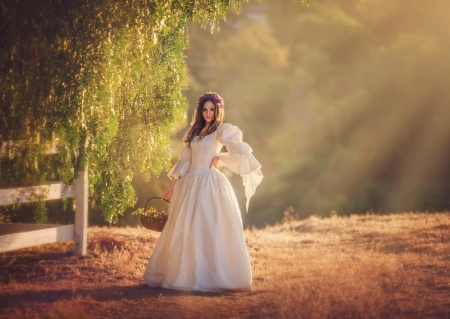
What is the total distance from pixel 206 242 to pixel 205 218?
24 cm

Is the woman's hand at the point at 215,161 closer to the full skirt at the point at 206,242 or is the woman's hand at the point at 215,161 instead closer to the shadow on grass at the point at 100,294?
the full skirt at the point at 206,242

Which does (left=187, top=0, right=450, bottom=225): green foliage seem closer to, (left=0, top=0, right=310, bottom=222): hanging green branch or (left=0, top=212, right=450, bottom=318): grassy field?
(left=0, top=212, right=450, bottom=318): grassy field

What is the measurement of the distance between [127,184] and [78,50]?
8.93ft

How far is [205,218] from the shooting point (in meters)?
6.67

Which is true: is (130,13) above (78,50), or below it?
above

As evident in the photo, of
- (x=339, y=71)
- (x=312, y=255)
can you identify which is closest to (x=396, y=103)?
(x=339, y=71)

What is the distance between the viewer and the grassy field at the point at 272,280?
557 centimetres

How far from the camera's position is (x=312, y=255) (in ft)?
31.9

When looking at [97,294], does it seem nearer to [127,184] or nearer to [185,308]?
[185,308]

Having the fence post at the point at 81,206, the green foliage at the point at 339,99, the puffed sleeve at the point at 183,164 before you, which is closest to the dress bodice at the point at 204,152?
the puffed sleeve at the point at 183,164

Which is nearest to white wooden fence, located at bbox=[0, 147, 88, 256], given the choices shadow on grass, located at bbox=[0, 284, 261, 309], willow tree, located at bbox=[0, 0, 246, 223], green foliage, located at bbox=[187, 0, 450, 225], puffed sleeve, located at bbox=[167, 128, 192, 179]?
willow tree, located at bbox=[0, 0, 246, 223]

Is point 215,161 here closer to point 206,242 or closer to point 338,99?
point 206,242

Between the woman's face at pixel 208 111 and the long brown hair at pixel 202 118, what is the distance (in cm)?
2

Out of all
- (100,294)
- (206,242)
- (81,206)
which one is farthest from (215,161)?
(81,206)
